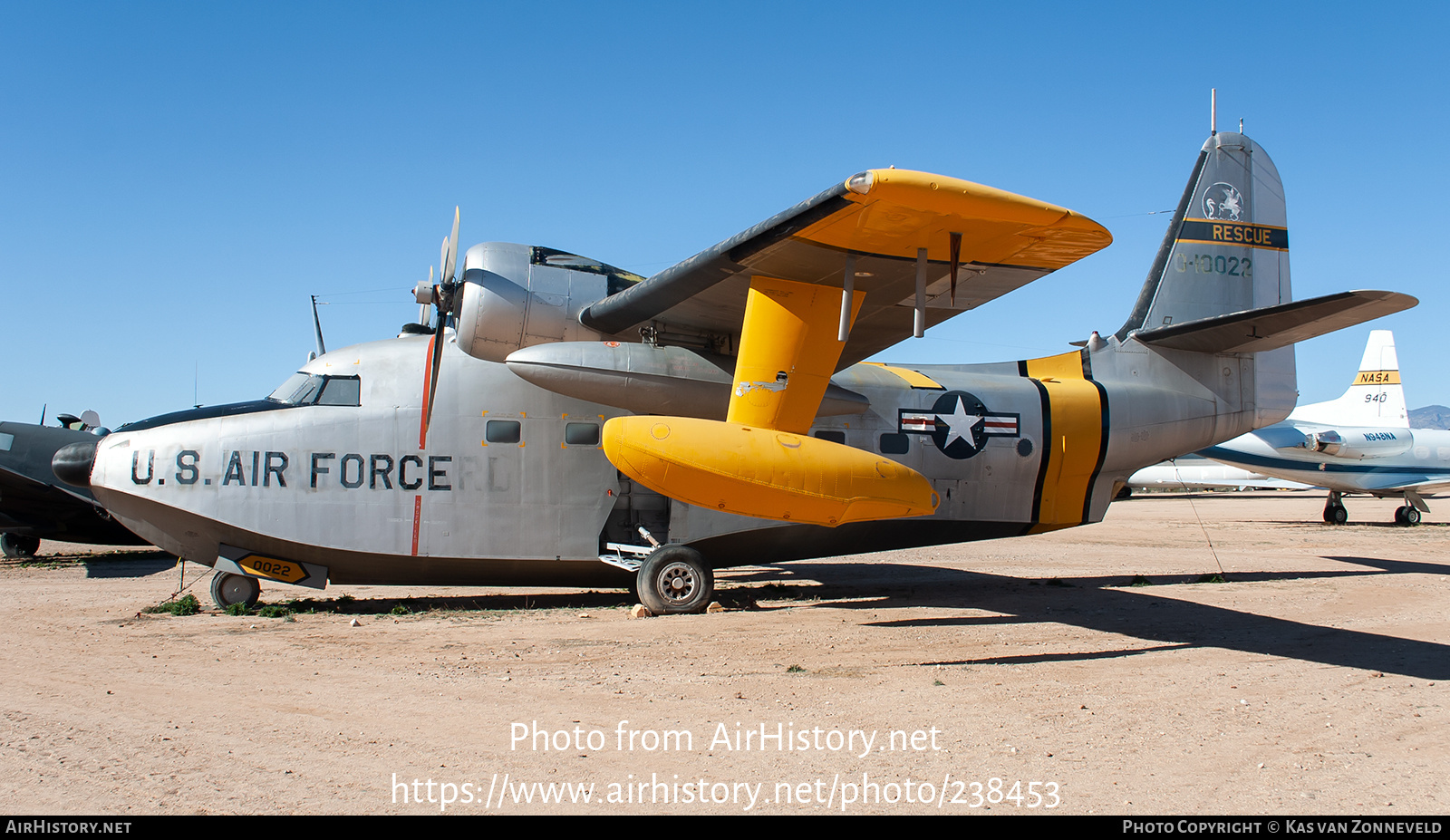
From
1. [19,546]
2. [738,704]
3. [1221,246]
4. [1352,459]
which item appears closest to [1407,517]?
[1352,459]

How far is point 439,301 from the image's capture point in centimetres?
884

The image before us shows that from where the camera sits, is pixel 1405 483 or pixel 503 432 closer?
pixel 503 432

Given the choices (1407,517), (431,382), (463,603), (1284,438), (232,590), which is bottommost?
(463,603)

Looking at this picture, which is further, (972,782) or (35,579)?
(35,579)

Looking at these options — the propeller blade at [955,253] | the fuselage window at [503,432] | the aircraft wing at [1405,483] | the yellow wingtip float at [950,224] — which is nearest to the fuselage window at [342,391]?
the fuselage window at [503,432]

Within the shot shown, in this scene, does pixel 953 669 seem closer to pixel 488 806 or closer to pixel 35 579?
pixel 488 806

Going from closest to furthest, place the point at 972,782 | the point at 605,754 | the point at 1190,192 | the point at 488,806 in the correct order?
the point at 488,806 → the point at 972,782 → the point at 605,754 → the point at 1190,192

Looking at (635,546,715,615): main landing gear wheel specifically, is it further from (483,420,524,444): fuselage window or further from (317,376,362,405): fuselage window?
(317,376,362,405): fuselage window

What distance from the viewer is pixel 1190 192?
11820 mm

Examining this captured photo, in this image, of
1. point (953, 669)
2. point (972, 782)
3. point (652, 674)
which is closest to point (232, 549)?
point (652, 674)

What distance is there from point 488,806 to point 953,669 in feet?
→ 13.0

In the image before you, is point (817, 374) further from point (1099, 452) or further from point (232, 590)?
point (232, 590)

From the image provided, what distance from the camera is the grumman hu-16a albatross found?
275 inches

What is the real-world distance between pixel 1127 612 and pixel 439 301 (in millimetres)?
7944
